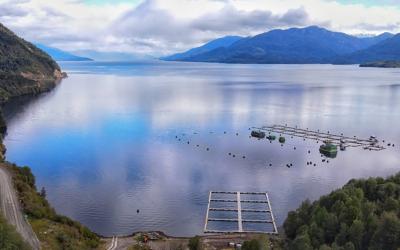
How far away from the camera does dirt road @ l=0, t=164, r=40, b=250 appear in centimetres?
4016

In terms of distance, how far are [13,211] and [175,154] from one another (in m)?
39.1

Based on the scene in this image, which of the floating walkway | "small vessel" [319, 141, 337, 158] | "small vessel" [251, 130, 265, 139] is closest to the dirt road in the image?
"small vessel" [251, 130, 265, 139]

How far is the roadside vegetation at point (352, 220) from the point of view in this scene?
35.8 metres

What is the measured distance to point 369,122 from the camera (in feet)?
381

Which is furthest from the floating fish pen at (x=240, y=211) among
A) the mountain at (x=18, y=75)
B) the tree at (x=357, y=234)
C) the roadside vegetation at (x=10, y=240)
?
the mountain at (x=18, y=75)

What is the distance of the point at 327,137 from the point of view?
322ft

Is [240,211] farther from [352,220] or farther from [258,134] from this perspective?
[258,134]

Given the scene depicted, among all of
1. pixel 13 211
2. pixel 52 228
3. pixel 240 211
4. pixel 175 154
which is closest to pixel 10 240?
pixel 52 228

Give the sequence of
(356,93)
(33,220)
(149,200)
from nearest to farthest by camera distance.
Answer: (33,220) < (149,200) < (356,93)

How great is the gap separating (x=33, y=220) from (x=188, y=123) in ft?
229

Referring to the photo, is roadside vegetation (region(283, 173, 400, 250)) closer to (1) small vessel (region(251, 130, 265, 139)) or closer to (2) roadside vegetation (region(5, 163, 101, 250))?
(2) roadside vegetation (region(5, 163, 101, 250))

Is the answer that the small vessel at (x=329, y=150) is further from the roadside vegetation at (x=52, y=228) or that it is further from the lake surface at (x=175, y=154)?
the roadside vegetation at (x=52, y=228)

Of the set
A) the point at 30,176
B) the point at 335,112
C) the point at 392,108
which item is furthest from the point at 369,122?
the point at 30,176

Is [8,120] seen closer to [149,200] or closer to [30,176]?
[30,176]
